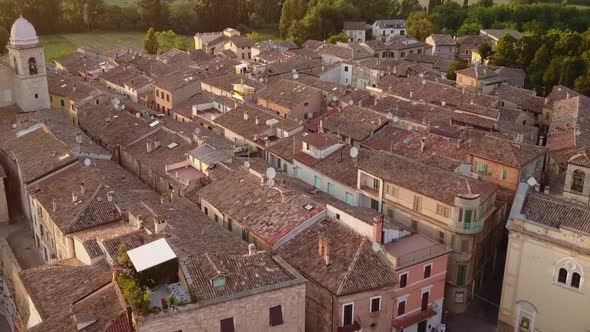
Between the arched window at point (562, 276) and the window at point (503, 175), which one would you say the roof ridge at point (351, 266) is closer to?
the arched window at point (562, 276)

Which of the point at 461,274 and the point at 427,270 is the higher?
the point at 427,270

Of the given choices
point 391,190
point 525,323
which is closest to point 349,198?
point 391,190

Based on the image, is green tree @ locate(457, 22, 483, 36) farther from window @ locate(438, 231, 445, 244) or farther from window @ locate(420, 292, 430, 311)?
window @ locate(420, 292, 430, 311)

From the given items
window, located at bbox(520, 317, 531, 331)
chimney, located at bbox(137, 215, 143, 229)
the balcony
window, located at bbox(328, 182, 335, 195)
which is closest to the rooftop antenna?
window, located at bbox(328, 182, 335, 195)

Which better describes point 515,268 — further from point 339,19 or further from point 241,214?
point 339,19

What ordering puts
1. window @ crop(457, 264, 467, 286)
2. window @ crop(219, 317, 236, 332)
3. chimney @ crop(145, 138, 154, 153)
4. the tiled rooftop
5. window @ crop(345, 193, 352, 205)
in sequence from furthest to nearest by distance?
1. chimney @ crop(145, 138, 154, 153)
2. window @ crop(345, 193, 352, 205)
3. window @ crop(457, 264, 467, 286)
4. the tiled rooftop
5. window @ crop(219, 317, 236, 332)

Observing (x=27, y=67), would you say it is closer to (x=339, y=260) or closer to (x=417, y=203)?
(x=417, y=203)
